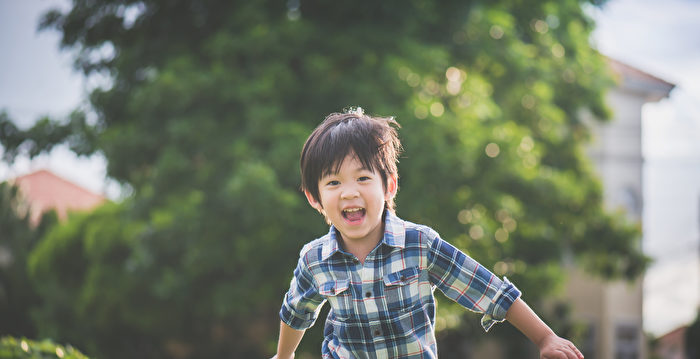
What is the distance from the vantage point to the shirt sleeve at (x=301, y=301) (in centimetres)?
246

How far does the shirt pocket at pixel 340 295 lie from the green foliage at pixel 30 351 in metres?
1.81

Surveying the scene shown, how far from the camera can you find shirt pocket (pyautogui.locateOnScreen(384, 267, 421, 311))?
2281 mm

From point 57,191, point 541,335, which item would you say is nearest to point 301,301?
point 541,335

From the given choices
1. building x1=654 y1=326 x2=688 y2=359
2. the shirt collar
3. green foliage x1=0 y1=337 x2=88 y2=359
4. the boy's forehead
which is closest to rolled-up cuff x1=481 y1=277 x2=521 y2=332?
the shirt collar

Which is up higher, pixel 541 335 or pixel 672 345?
pixel 672 345

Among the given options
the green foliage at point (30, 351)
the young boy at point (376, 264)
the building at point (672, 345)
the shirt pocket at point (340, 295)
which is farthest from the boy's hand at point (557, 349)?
the building at point (672, 345)

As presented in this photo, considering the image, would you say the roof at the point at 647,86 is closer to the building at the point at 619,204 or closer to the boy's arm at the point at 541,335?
the building at the point at 619,204

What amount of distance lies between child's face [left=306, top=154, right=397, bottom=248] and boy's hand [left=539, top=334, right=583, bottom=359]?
0.70 metres

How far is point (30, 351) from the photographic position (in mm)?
3348

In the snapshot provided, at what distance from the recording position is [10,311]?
59.1ft

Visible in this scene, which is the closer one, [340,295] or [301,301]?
[340,295]

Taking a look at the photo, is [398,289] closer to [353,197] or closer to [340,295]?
[340,295]

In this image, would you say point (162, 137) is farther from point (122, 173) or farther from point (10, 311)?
point (10, 311)

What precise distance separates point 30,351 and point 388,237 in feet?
7.15
